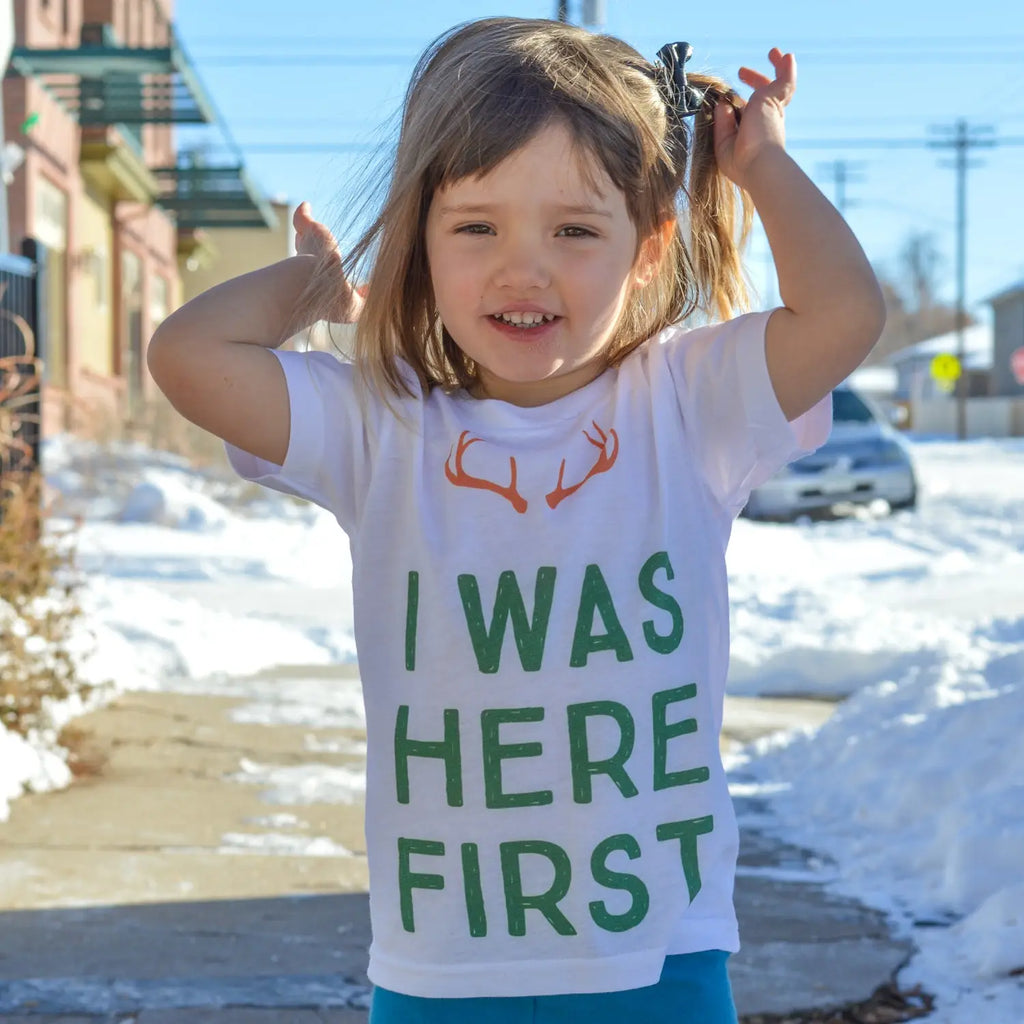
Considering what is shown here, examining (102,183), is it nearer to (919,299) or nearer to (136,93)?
(136,93)

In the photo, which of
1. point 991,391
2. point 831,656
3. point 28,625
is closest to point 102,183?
point 831,656

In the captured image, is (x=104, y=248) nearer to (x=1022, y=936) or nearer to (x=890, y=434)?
(x=890, y=434)

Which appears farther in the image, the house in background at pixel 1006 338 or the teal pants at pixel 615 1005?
the house in background at pixel 1006 338

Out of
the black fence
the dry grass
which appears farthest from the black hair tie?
the black fence

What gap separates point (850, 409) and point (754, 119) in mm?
15233

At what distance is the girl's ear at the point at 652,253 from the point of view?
2.01m

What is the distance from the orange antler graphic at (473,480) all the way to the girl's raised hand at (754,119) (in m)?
0.47

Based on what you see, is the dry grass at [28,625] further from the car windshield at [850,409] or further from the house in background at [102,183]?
the car windshield at [850,409]

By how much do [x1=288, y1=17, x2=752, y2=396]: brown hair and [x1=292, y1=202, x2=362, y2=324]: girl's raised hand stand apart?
0.06 ft

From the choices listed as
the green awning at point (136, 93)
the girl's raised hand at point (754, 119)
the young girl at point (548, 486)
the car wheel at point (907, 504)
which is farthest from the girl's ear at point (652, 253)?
the green awning at point (136, 93)

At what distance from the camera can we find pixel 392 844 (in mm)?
1874

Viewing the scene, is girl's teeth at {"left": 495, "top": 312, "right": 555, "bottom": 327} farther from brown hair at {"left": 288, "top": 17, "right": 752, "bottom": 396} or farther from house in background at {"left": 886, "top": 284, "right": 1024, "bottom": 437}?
A: house in background at {"left": 886, "top": 284, "right": 1024, "bottom": 437}

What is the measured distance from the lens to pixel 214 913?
12.9ft

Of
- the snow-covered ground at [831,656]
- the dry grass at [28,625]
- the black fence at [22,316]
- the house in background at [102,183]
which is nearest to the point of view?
the snow-covered ground at [831,656]
